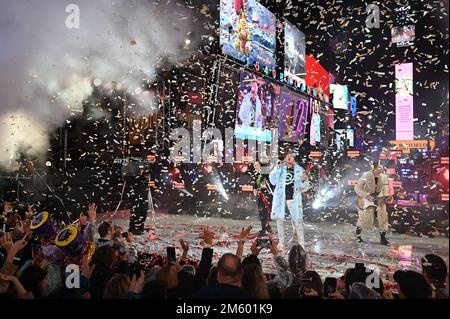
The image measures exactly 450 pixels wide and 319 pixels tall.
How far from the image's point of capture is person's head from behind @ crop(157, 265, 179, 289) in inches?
93.2

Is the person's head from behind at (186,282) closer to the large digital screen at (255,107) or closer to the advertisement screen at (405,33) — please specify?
the large digital screen at (255,107)

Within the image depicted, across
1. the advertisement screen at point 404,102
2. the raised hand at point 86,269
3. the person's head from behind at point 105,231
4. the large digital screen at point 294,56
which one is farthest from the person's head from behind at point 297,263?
the advertisement screen at point 404,102

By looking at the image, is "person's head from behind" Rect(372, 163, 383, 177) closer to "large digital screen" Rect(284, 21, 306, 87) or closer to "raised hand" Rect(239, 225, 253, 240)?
"raised hand" Rect(239, 225, 253, 240)

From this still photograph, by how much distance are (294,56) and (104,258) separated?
12.8 metres

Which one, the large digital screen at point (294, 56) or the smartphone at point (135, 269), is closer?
the smartphone at point (135, 269)

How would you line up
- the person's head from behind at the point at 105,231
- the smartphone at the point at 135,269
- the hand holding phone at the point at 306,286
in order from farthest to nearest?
1. the person's head from behind at the point at 105,231
2. the smartphone at the point at 135,269
3. the hand holding phone at the point at 306,286

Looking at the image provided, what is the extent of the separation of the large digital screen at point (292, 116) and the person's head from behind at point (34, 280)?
34.4ft

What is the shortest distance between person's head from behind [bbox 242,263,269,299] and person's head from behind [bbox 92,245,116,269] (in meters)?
1.09

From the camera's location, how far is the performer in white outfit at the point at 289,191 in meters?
Answer: 5.69

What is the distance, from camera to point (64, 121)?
26.7 ft

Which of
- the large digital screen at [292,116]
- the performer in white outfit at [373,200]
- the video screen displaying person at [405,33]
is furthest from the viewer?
the video screen displaying person at [405,33]

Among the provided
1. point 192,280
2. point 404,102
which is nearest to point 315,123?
point 404,102

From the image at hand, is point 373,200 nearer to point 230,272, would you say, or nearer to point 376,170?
point 376,170
